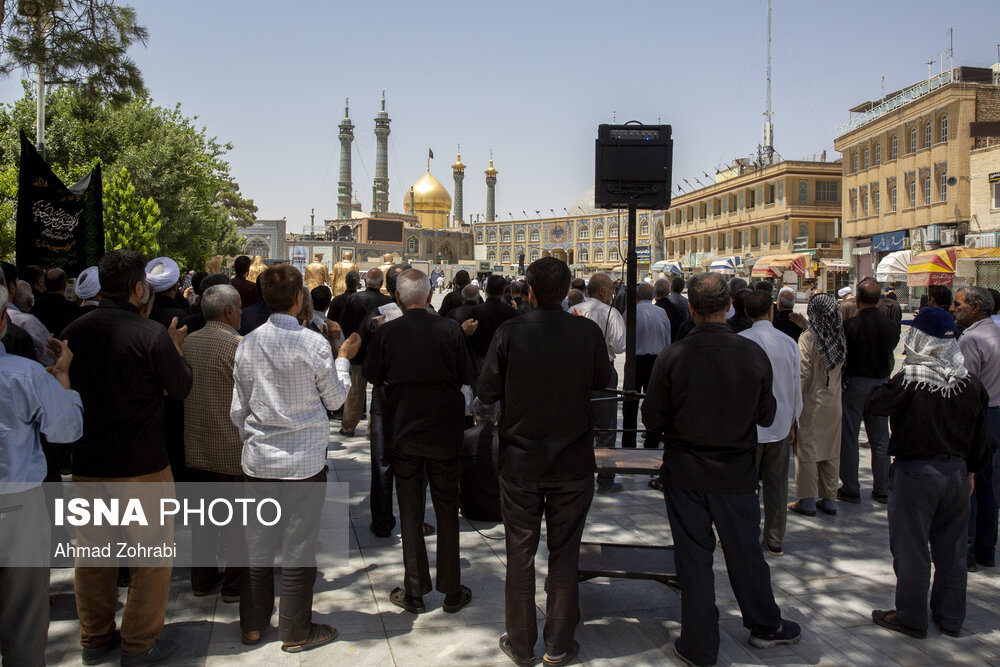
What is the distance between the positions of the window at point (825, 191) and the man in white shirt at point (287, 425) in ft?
138

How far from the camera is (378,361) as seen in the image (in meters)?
3.75

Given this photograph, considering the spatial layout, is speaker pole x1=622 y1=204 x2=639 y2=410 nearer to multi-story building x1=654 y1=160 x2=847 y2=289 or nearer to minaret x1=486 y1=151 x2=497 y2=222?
multi-story building x1=654 y1=160 x2=847 y2=289

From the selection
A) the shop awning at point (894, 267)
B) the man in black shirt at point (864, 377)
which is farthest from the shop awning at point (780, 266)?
the man in black shirt at point (864, 377)

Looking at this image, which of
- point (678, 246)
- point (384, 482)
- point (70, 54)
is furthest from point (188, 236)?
point (678, 246)

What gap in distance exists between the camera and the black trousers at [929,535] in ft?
11.7

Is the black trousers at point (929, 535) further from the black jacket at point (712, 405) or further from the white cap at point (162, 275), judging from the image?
the white cap at point (162, 275)

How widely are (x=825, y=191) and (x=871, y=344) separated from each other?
38.7 metres

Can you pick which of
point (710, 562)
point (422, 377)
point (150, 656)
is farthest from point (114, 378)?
point (710, 562)

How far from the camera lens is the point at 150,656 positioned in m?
3.25

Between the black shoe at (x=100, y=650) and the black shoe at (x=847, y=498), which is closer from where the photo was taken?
the black shoe at (x=100, y=650)

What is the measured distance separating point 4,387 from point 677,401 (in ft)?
8.90

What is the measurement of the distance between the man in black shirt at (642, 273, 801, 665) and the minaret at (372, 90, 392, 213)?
92.3m

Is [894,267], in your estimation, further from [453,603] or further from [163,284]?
[163,284]

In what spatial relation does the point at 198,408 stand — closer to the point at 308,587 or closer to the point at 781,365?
the point at 308,587
